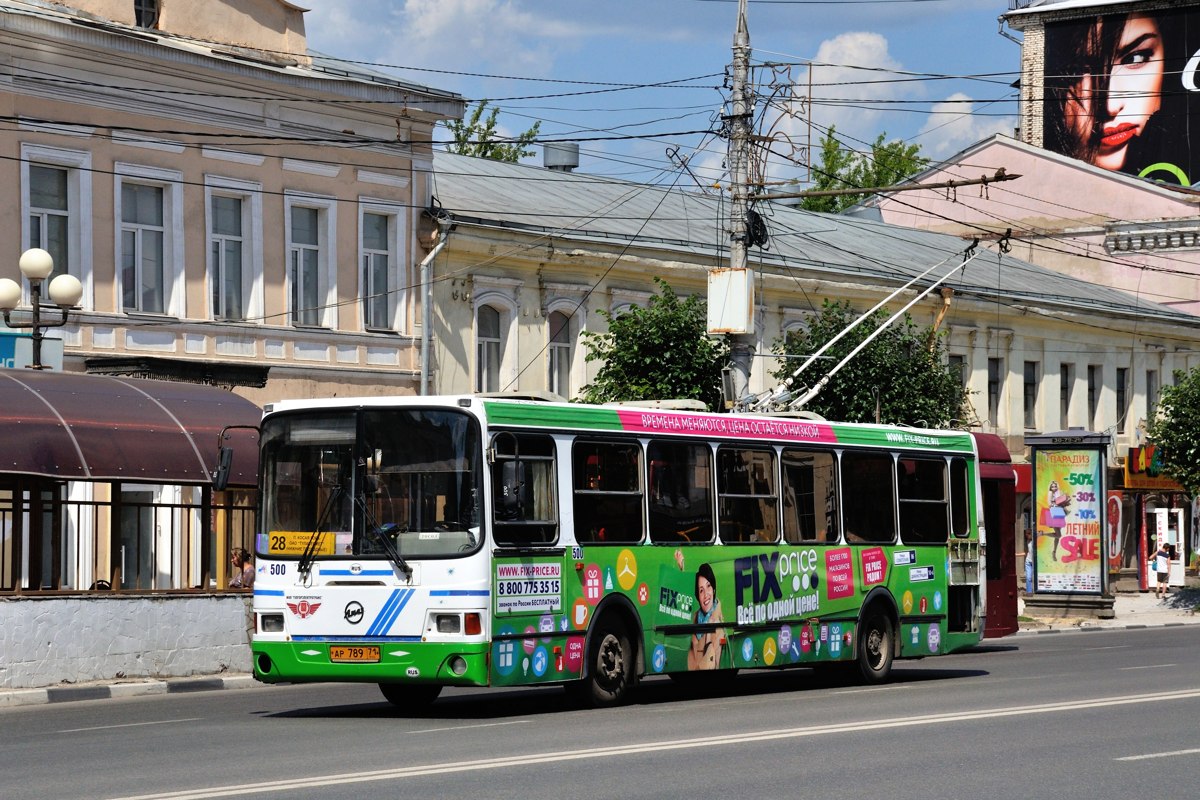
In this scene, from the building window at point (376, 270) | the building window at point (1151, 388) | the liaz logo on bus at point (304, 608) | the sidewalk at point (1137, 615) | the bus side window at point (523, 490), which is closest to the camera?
the bus side window at point (523, 490)

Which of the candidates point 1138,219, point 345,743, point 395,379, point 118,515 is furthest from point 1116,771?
point 1138,219

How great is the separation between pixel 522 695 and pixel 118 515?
5.66m

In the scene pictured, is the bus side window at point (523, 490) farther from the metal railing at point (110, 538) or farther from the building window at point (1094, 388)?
the building window at point (1094, 388)

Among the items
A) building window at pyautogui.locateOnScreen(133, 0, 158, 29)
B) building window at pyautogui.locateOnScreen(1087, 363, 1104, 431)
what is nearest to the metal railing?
building window at pyautogui.locateOnScreen(133, 0, 158, 29)

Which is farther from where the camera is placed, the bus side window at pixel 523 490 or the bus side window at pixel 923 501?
the bus side window at pixel 923 501

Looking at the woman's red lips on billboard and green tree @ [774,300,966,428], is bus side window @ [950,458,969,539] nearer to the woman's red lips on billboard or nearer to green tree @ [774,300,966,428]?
green tree @ [774,300,966,428]

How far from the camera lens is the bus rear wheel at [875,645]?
20.0 meters

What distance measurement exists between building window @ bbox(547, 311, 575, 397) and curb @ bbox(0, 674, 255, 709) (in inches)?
610

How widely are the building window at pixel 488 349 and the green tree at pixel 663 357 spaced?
3.34m

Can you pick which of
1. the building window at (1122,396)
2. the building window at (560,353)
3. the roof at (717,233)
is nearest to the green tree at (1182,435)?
the roof at (717,233)

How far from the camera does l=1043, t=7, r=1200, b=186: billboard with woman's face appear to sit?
7094 cm

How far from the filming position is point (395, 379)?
32.9 metres

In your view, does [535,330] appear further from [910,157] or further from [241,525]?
[910,157]

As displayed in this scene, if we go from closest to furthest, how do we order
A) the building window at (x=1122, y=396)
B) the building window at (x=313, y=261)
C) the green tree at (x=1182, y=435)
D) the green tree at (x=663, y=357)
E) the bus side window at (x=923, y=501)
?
the bus side window at (x=923, y=501) < the building window at (x=313, y=261) < the green tree at (x=663, y=357) < the green tree at (x=1182, y=435) < the building window at (x=1122, y=396)
